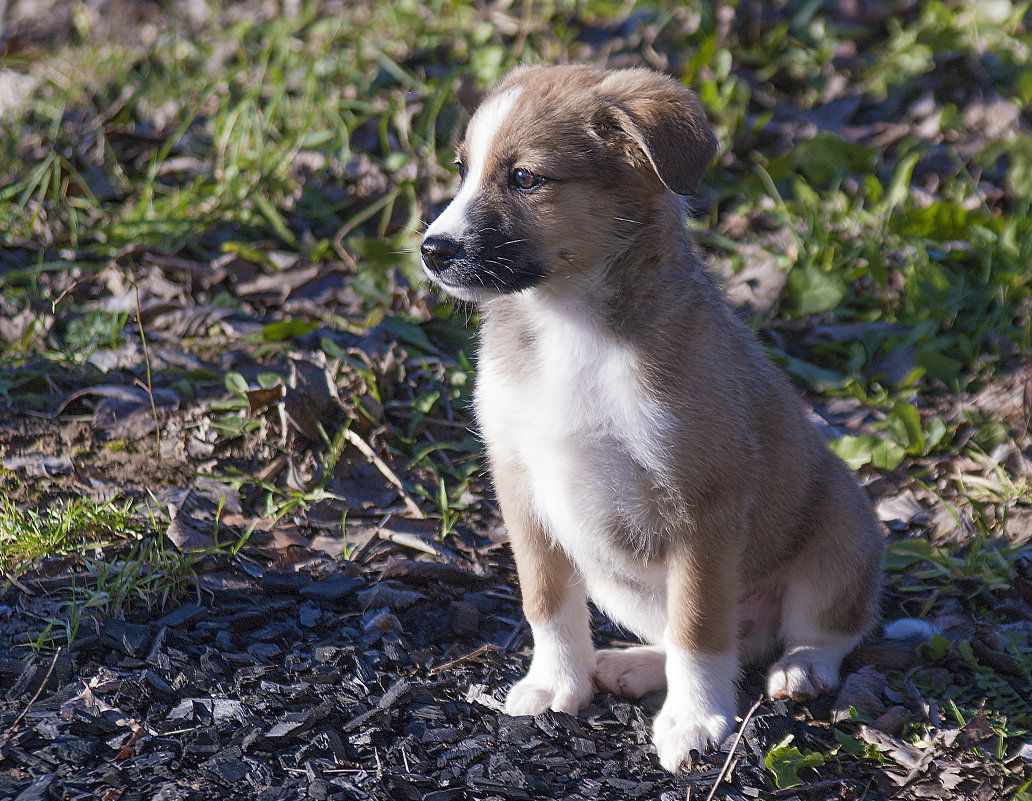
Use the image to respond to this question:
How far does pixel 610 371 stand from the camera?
308 cm

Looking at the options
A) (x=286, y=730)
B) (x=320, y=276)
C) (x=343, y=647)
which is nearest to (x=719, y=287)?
(x=343, y=647)

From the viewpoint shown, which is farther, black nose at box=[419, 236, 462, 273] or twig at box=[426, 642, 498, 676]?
twig at box=[426, 642, 498, 676]

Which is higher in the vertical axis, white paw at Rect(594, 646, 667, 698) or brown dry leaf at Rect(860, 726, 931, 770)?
brown dry leaf at Rect(860, 726, 931, 770)

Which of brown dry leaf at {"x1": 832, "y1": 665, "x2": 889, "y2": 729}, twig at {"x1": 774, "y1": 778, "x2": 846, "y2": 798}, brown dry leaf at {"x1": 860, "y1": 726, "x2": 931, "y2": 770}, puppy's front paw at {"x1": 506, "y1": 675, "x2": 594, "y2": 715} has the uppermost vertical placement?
puppy's front paw at {"x1": 506, "y1": 675, "x2": 594, "y2": 715}

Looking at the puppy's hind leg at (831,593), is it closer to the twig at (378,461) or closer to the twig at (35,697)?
the twig at (378,461)

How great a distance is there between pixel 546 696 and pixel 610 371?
3.59ft

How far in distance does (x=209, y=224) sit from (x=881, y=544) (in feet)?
13.3

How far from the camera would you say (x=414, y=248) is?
18.1 feet

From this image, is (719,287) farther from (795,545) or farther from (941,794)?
(941,794)

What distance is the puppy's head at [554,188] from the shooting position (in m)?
2.99

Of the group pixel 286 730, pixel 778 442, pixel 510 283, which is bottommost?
pixel 286 730

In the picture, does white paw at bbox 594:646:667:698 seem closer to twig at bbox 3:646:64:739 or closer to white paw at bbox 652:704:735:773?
white paw at bbox 652:704:735:773

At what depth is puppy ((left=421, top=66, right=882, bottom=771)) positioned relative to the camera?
304cm

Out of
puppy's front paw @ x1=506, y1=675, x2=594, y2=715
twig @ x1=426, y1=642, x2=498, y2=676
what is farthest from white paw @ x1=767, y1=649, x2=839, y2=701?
twig @ x1=426, y1=642, x2=498, y2=676
